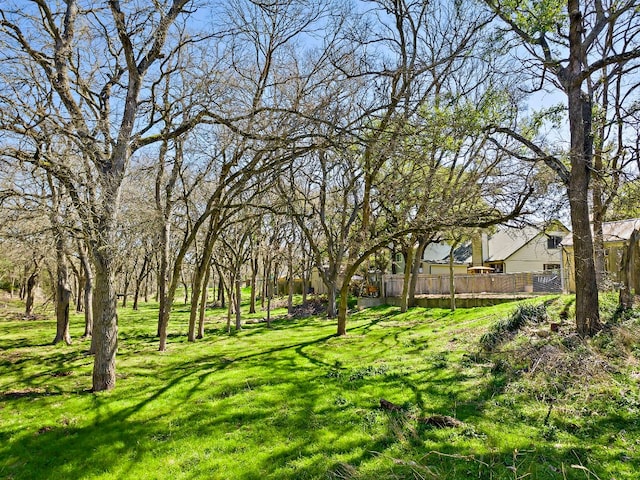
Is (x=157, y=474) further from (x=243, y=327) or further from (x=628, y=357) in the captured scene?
(x=243, y=327)

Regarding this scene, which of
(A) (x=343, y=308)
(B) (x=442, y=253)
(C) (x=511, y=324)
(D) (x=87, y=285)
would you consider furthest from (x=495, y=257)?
(D) (x=87, y=285)

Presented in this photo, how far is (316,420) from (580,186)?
8538mm

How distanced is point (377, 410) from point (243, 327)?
15.4 metres

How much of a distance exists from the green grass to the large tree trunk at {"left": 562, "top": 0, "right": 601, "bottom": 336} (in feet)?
3.33

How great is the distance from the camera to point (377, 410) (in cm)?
746

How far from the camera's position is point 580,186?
1019 cm

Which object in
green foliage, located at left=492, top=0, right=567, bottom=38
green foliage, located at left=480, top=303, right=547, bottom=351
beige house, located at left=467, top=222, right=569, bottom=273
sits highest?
green foliage, located at left=492, top=0, right=567, bottom=38

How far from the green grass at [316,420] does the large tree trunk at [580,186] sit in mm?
1015

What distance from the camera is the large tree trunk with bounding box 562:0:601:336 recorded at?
989cm

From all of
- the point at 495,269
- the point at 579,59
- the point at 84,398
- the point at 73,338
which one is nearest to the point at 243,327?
the point at 73,338

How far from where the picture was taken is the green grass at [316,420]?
5.54 m

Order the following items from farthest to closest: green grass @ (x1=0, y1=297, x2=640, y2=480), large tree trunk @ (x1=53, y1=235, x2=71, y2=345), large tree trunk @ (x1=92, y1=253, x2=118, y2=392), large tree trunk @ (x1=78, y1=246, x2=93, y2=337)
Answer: large tree trunk @ (x1=53, y1=235, x2=71, y2=345)
large tree trunk @ (x1=78, y1=246, x2=93, y2=337)
large tree trunk @ (x1=92, y1=253, x2=118, y2=392)
green grass @ (x1=0, y1=297, x2=640, y2=480)

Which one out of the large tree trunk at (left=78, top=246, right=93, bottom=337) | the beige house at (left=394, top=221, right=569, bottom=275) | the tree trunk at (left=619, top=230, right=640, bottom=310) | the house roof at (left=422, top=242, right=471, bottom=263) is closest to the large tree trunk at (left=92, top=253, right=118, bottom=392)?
the large tree trunk at (left=78, top=246, right=93, bottom=337)

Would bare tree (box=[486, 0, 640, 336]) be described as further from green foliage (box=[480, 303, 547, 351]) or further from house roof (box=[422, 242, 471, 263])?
house roof (box=[422, 242, 471, 263])
